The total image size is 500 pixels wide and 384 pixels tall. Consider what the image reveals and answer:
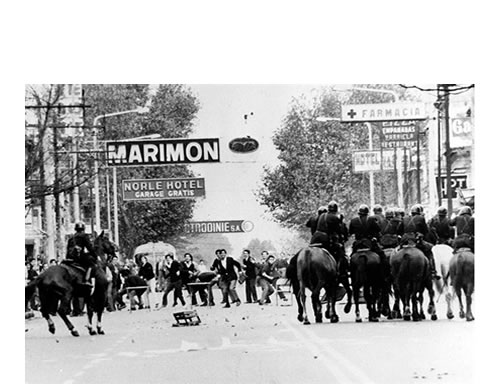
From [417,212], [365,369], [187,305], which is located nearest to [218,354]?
[187,305]

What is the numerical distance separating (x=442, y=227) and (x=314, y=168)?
1.48m

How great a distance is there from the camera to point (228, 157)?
11734 mm

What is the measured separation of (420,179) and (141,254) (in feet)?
9.60

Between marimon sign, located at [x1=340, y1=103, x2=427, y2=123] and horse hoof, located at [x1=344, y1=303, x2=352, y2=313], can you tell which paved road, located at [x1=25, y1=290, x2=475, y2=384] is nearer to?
horse hoof, located at [x1=344, y1=303, x2=352, y2=313]

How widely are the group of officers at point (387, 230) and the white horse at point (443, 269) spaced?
0.05 meters

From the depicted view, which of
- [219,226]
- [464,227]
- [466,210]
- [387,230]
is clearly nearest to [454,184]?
[466,210]

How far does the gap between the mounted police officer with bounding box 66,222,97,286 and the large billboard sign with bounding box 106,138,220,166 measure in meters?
0.82

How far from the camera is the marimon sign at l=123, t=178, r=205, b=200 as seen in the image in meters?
11.7

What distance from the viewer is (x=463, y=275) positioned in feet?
39.7

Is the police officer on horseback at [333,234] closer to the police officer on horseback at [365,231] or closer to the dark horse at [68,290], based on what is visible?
the police officer on horseback at [365,231]

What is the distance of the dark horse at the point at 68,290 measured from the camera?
38.0 feet

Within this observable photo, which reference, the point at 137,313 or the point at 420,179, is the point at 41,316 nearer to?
the point at 137,313

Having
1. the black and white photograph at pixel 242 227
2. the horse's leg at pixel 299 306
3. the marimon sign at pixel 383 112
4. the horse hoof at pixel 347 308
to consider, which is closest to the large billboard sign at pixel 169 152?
the black and white photograph at pixel 242 227

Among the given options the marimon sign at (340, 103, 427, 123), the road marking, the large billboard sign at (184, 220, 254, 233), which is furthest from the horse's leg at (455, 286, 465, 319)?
the large billboard sign at (184, 220, 254, 233)
